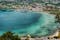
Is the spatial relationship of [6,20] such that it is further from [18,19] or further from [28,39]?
[28,39]

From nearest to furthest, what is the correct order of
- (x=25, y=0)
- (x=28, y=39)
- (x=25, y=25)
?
1. (x=28, y=39)
2. (x=25, y=25)
3. (x=25, y=0)

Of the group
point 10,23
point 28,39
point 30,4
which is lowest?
point 28,39

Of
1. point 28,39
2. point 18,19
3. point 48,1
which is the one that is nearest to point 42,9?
point 48,1

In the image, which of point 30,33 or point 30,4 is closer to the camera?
point 30,33

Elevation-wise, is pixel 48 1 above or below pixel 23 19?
above

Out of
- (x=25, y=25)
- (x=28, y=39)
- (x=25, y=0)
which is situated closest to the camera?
(x=28, y=39)

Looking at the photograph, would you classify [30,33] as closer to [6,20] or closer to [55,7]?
[6,20]
